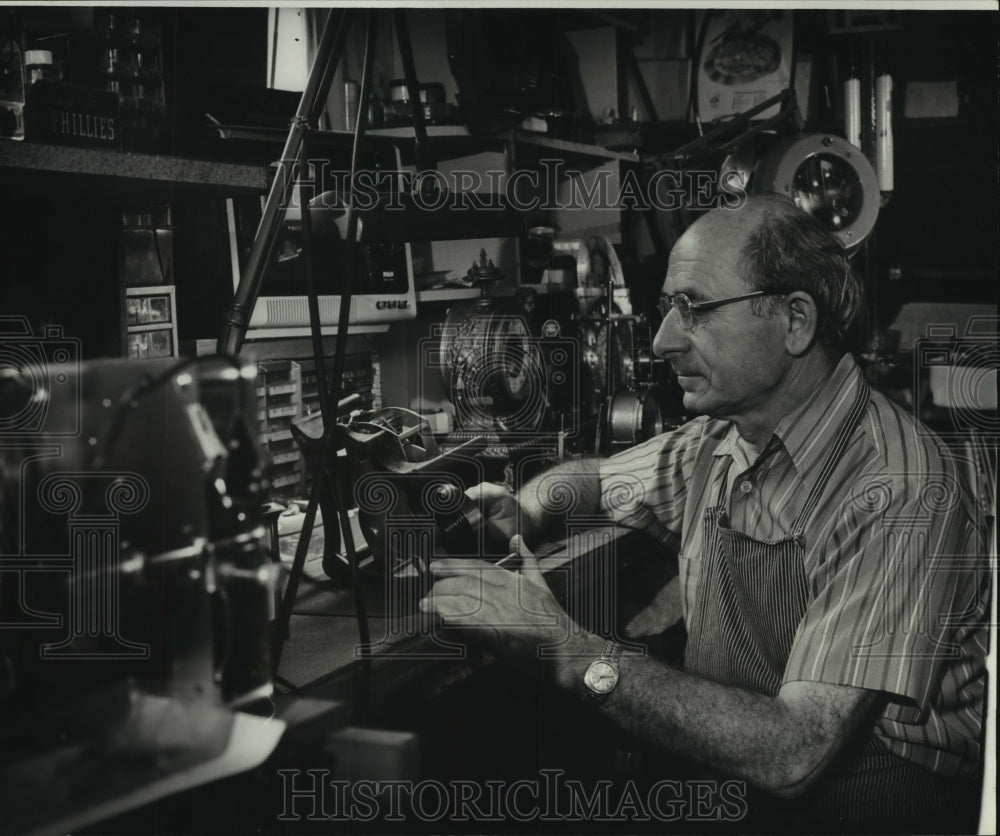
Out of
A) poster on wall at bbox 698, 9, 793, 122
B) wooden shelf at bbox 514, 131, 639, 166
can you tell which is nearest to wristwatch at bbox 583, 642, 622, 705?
wooden shelf at bbox 514, 131, 639, 166

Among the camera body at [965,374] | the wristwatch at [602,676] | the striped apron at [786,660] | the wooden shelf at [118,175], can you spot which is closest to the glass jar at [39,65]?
the wooden shelf at [118,175]

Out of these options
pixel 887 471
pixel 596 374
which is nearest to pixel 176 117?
pixel 596 374

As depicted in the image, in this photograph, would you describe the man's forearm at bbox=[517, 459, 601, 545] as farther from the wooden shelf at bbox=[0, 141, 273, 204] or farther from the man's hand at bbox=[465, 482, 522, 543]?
the wooden shelf at bbox=[0, 141, 273, 204]

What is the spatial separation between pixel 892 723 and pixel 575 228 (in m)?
0.92

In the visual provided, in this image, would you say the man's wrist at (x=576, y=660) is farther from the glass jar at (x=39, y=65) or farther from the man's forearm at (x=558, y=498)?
the glass jar at (x=39, y=65)

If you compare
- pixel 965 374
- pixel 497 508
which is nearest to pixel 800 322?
pixel 965 374

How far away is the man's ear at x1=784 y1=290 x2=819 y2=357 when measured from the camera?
1.57 metres

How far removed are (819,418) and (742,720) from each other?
0.50m

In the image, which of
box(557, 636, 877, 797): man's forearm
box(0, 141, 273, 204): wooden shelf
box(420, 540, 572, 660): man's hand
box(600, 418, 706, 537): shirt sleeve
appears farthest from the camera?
box(600, 418, 706, 537): shirt sleeve

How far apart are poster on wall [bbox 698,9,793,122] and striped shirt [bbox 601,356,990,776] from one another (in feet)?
1.76

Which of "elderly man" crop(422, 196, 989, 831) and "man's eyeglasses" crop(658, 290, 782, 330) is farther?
"man's eyeglasses" crop(658, 290, 782, 330)

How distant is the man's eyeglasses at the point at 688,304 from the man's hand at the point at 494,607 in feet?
1.65

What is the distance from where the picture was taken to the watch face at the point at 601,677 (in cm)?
145

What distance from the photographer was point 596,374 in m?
1.83
